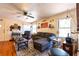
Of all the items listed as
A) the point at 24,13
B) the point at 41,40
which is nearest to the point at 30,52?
the point at 41,40

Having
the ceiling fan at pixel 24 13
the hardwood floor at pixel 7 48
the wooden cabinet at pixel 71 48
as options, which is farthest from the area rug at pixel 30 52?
the ceiling fan at pixel 24 13

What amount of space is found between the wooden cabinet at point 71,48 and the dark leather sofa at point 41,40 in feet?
1.00

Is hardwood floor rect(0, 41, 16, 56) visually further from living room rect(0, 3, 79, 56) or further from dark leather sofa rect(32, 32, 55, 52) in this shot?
dark leather sofa rect(32, 32, 55, 52)

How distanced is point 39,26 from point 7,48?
0.68 m

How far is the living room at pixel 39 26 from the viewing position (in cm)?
208

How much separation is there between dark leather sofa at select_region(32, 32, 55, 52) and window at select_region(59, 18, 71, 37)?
176 millimetres

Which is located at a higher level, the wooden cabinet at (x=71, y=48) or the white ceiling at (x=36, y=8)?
the white ceiling at (x=36, y=8)

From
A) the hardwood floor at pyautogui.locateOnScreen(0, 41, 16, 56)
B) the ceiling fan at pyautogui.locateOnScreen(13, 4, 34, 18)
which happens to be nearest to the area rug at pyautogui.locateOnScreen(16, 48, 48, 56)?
the hardwood floor at pyautogui.locateOnScreen(0, 41, 16, 56)

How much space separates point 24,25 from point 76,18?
3.04 feet

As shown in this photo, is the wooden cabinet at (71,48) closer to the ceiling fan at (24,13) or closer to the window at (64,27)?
the window at (64,27)

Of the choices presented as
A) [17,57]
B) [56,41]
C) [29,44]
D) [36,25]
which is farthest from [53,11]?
[17,57]

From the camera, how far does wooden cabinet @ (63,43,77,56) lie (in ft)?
6.82

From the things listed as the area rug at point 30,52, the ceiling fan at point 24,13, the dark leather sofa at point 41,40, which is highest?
the ceiling fan at point 24,13

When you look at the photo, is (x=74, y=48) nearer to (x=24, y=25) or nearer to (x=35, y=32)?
(x=35, y=32)
